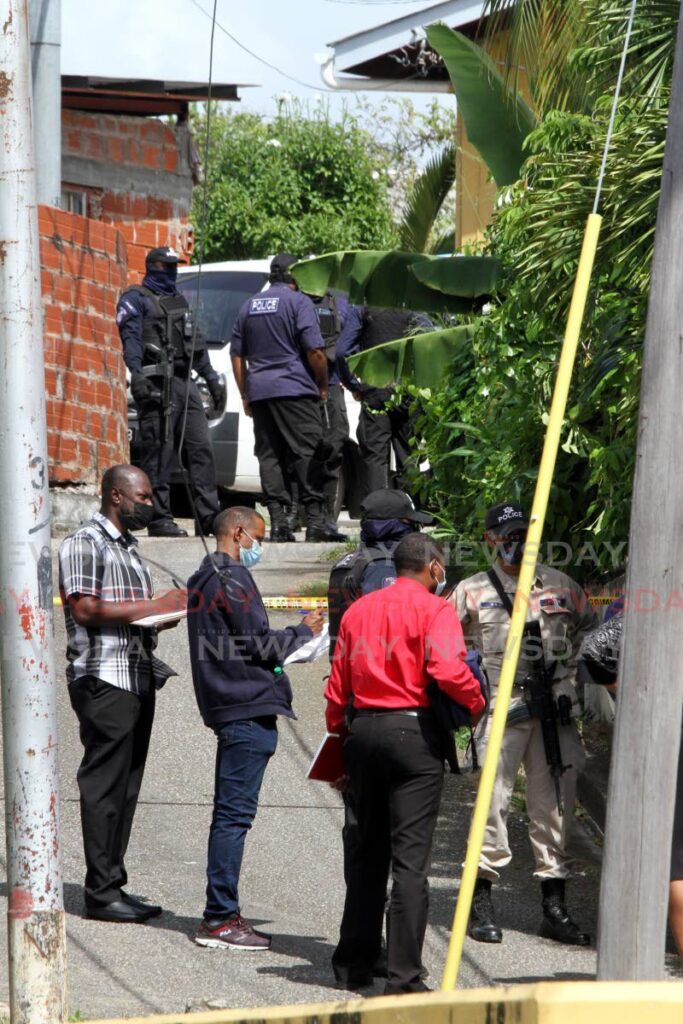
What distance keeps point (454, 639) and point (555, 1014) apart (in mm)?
2753

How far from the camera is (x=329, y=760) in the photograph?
20.6ft

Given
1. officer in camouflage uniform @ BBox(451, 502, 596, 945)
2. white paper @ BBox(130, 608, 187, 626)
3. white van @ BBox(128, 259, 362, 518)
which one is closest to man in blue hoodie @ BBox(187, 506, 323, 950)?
white paper @ BBox(130, 608, 187, 626)

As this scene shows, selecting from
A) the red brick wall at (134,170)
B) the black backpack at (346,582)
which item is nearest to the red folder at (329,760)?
the black backpack at (346,582)

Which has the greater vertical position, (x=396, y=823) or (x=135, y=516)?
(x=135, y=516)

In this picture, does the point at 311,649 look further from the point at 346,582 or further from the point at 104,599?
the point at 104,599

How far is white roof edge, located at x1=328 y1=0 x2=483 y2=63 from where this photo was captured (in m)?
15.1

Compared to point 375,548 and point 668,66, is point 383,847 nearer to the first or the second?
point 375,548

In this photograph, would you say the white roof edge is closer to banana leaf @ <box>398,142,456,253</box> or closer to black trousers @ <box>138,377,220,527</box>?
banana leaf @ <box>398,142,456,253</box>

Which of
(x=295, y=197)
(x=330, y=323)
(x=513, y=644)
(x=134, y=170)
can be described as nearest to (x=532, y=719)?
(x=513, y=644)

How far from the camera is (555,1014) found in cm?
314

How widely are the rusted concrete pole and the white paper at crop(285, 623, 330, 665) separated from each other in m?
1.29

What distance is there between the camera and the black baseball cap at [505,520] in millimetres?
6777

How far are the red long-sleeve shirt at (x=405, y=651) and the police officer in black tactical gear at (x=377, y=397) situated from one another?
18.3 feet

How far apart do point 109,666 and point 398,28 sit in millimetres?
10684
